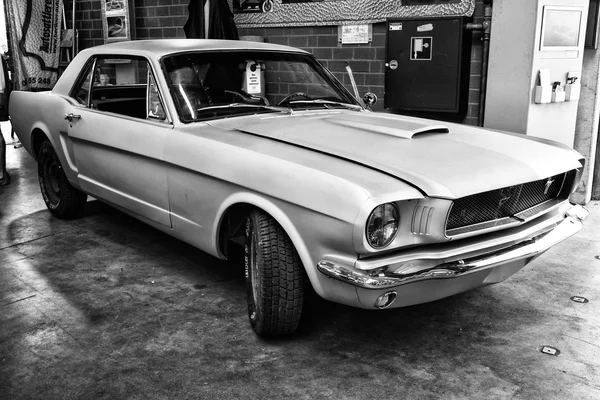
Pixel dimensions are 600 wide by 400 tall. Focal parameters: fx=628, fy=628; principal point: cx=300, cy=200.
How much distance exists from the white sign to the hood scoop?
2854 mm

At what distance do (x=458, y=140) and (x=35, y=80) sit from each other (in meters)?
8.10

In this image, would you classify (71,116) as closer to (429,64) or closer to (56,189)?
(56,189)

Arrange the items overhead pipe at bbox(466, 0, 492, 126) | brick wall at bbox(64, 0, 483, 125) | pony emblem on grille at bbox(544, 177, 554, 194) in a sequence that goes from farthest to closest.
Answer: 1. brick wall at bbox(64, 0, 483, 125)
2. overhead pipe at bbox(466, 0, 492, 126)
3. pony emblem on grille at bbox(544, 177, 554, 194)

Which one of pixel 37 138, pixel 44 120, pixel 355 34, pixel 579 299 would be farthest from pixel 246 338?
pixel 355 34

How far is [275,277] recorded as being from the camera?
2814mm

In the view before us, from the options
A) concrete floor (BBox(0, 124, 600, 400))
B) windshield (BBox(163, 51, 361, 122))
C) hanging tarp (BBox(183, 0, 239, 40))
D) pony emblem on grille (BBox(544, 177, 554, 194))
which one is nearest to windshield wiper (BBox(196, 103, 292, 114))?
windshield (BBox(163, 51, 361, 122))

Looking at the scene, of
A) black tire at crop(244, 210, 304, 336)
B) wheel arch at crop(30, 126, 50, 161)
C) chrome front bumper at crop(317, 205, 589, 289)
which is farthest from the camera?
wheel arch at crop(30, 126, 50, 161)

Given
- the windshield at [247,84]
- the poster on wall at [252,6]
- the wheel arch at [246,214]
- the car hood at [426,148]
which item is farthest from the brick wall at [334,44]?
the wheel arch at [246,214]

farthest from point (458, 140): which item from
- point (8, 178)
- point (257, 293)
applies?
point (8, 178)

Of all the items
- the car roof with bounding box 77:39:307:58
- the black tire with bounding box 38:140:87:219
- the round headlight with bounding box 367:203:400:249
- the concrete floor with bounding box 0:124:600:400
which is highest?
the car roof with bounding box 77:39:307:58

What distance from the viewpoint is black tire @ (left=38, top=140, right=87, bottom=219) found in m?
4.93

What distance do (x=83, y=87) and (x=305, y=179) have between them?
8.58 feet

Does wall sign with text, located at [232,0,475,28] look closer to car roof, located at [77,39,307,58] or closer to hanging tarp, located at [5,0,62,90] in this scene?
car roof, located at [77,39,307,58]

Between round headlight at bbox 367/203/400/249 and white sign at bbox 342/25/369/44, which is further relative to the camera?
white sign at bbox 342/25/369/44
